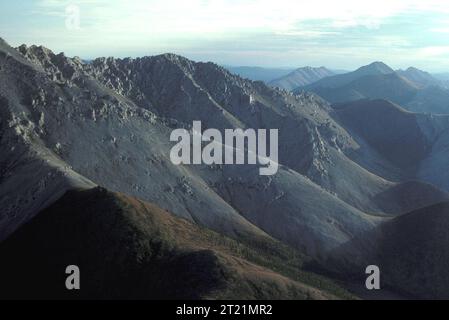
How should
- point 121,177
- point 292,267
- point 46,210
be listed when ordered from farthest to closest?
point 121,177 → point 292,267 → point 46,210

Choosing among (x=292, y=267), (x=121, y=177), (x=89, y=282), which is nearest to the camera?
(x=89, y=282)

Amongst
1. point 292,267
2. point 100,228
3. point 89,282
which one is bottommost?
point 292,267

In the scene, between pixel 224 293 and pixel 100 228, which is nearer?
pixel 224 293

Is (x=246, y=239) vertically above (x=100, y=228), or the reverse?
(x=100, y=228)
